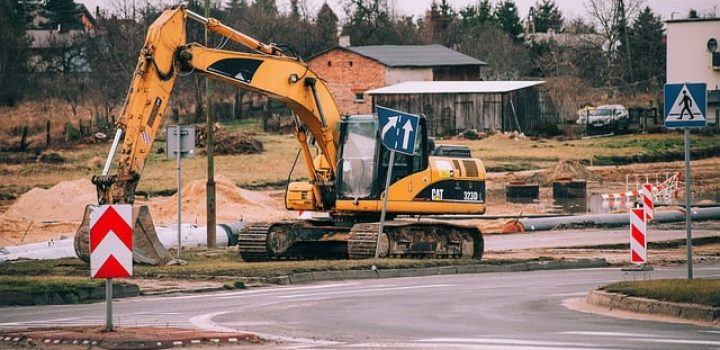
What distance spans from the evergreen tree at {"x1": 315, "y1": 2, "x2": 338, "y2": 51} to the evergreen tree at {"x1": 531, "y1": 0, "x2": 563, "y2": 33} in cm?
3239

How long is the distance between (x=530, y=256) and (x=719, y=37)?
192ft

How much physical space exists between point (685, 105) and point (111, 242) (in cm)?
858

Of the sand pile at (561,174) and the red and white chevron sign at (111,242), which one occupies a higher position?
the red and white chevron sign at (111,242)

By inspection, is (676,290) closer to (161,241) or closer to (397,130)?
(397,130)

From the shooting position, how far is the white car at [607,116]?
79.3m

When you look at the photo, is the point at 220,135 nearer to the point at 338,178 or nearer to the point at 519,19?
the point at 338,178

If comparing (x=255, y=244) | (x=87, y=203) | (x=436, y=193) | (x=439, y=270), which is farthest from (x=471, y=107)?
(x=439, y=270)

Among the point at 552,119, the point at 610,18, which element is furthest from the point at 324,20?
the point at 552,119

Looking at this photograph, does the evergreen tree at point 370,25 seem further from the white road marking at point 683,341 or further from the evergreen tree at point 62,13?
the white road marking at point 683,341

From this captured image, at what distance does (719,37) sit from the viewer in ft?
291

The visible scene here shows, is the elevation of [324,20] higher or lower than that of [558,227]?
higher

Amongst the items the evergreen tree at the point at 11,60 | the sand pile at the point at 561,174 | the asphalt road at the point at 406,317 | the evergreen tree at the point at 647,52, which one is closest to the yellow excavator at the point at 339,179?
the asphalt road at the point at 406,317

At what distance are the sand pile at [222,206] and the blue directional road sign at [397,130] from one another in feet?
43.9

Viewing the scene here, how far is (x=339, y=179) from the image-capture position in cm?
3100
